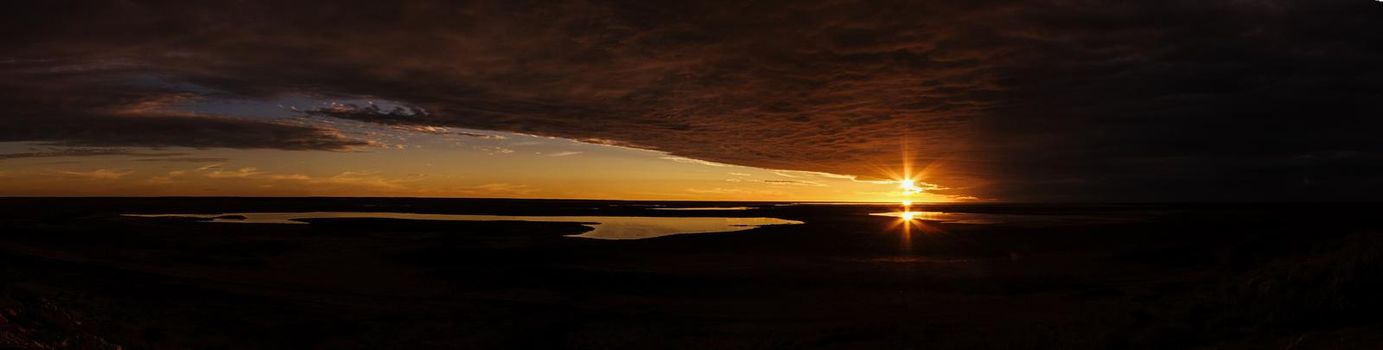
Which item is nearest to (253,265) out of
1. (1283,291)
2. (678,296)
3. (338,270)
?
(338,270)

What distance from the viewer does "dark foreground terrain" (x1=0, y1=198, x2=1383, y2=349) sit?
10891mm

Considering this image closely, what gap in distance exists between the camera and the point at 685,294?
20.4m

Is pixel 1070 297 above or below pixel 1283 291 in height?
below

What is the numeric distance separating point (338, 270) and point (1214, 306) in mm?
25985

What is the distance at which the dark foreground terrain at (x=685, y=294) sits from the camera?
10.9m

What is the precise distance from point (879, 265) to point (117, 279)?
84.8 ft

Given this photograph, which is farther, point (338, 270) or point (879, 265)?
point (879, 265)

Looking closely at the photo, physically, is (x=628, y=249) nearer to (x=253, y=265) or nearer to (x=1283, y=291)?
(x=253, y=265)

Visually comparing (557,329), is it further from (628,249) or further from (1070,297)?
(628,249)

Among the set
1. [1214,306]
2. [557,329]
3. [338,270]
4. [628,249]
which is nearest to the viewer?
[1214,306]

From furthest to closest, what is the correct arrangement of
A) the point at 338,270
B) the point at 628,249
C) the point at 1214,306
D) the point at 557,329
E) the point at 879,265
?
the point at 628,249 < the point at 879,265 < the point at 338,270 < the point at 557,329 < the point at 1214,306

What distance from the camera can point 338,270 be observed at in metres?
25.6

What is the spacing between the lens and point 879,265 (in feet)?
90.9

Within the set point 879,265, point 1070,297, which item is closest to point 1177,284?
point 1070,297
